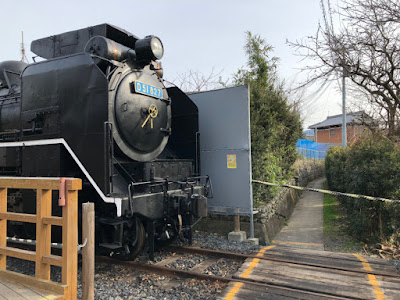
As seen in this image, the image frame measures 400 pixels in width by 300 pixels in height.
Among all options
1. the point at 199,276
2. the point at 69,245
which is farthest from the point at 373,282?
the point at 69,245

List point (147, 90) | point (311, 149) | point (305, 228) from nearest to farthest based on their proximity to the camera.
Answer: point (147, 90) → point (305, 228) → point (311, 149)

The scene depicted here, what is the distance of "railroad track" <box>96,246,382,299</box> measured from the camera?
3.51m

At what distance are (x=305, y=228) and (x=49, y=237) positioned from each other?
684 centimetres

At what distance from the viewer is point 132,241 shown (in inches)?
189

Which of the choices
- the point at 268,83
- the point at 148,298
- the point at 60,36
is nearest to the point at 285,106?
the point at 268,83

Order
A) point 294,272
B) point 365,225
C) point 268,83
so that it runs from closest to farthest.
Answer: point 294,272, point 365,225, point 268,83

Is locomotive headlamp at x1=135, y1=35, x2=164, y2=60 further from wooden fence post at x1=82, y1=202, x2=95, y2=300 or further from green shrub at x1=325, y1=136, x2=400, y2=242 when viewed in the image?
green shrub at x1=325, y1=136, x2=400, y2=242

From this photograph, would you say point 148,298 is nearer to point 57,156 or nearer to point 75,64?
point 57,156

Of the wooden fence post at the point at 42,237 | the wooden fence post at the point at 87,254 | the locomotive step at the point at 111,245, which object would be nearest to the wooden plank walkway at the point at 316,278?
the wooden fence post at the point at 87,254

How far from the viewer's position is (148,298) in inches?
141

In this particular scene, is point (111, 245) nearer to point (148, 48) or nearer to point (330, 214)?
point (148, 48)

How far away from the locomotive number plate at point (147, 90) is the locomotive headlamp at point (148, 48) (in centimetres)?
43

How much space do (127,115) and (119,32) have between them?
1.60m

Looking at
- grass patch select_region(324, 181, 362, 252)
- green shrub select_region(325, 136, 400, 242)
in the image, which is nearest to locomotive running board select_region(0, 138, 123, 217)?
grass patch select_region(324, 181, 362, 252)
